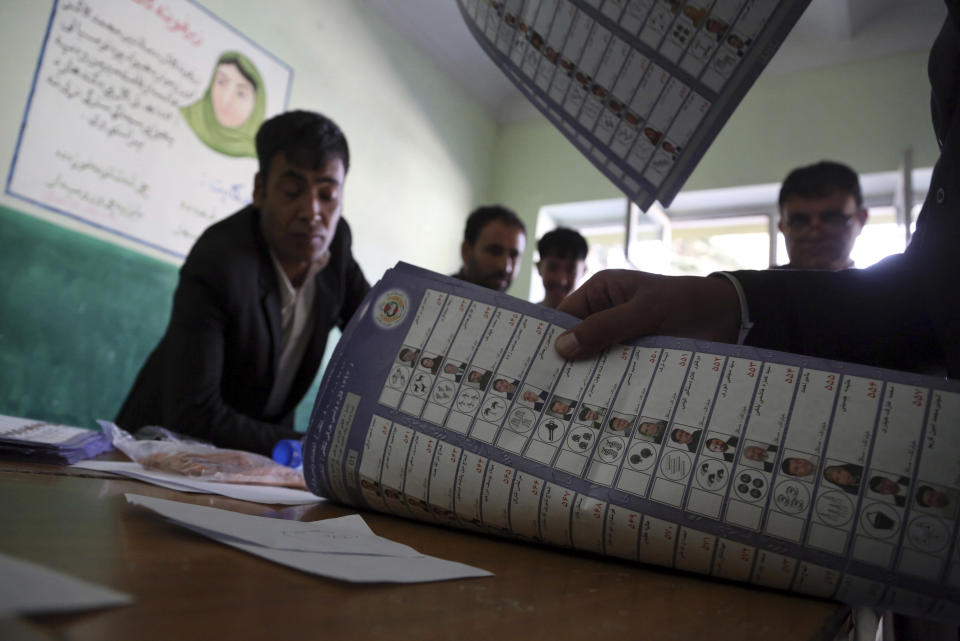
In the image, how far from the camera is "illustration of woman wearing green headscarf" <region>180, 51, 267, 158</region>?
2123 millimetres

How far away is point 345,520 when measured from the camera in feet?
1.18

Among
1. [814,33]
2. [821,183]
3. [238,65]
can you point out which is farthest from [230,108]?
[814,33]

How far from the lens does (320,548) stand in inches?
10.1

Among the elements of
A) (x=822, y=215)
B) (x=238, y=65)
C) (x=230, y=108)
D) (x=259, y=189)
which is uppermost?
(x=238, y=65)

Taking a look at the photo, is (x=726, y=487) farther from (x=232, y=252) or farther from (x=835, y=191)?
(x=835, y=191)

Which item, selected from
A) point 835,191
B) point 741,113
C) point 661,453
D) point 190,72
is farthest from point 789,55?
point 661,453

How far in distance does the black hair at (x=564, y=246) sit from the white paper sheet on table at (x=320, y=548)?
165 centimetres

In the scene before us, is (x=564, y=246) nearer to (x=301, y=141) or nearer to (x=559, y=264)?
(x=559, y=264)

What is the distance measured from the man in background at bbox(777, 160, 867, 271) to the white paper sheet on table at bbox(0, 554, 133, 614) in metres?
1.69

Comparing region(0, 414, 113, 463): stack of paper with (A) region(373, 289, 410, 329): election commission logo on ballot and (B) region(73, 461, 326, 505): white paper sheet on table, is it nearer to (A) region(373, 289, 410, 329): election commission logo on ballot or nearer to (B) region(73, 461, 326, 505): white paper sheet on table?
(B) region(73, 461, 326, 505): white paper sheet on table

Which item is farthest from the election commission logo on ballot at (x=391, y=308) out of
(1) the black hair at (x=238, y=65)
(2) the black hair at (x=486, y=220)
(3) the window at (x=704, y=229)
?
(3) the window at (x=704, y=229)

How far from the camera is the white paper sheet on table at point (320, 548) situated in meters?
0.23

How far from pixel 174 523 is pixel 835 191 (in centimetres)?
175

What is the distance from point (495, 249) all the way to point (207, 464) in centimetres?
148
